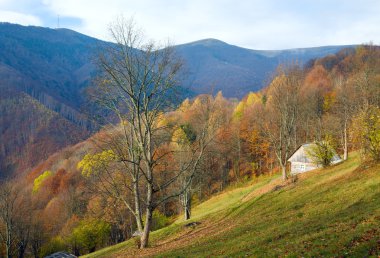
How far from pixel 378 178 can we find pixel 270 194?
10.3 m

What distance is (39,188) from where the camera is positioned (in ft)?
298

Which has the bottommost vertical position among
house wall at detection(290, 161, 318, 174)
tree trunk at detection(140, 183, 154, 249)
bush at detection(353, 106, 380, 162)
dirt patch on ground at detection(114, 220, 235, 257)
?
house wall at detection(290, 161, 318, 174)

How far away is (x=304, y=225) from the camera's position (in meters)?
16.3

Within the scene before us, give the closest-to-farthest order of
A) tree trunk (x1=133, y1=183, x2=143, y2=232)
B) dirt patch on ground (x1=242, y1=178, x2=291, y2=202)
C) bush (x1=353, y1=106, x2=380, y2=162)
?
tree trunk (x1=133, y1=183, x2=143, y2=232), bush (x1=353, y1=106, x2=380, y2=162), dirt patch on ground (x1=242, y1=178, x2=291, y2=202)

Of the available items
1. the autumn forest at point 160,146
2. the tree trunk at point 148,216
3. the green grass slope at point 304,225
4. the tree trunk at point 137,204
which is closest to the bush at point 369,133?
the autumn forest at point 160,146

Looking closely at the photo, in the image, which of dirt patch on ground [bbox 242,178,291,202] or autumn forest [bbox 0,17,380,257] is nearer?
autumn forest [bbox 0,17,380,257]

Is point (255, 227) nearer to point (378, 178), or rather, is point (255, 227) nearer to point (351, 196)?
point (351, 196)

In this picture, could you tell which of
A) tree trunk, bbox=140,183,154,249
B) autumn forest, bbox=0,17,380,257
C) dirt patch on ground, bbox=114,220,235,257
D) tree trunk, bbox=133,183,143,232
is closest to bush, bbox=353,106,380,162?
autumn forest, bbox=0,17,380,257

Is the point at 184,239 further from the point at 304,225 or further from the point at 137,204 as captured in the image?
the point at 304,225

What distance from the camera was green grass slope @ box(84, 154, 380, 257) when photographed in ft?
39.4

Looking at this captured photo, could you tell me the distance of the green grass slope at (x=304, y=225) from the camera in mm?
12023

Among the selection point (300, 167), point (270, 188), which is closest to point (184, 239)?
point (270, 188)

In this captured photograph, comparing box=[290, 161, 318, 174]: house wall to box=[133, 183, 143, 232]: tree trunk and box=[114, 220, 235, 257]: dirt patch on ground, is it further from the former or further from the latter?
box=[133, 183, 143, 232]: tree trunk

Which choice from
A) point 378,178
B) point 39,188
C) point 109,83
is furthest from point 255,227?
point 39,188
